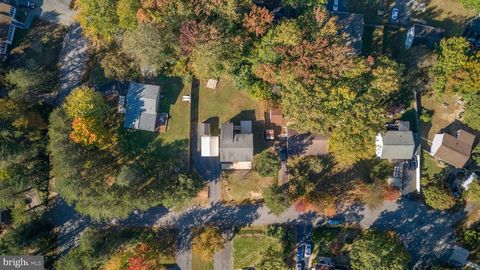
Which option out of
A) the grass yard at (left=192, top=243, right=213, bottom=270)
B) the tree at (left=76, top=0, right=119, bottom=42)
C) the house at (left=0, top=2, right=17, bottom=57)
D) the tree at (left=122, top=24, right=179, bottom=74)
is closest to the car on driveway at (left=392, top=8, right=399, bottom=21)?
the tree at (left=122, top=24, right=179, bottom=74)

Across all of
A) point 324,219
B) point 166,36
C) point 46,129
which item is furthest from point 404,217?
point 46,129

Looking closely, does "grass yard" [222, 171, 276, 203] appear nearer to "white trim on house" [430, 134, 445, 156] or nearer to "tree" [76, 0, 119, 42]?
"white trim on house" [430, 134, 445, 156]

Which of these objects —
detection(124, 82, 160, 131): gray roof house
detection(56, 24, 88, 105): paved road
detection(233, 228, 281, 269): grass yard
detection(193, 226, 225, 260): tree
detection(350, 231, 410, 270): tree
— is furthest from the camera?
detection(56, 24, 88, 105): paved road

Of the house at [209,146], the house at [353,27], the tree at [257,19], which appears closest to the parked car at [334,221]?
the house at [209,146]

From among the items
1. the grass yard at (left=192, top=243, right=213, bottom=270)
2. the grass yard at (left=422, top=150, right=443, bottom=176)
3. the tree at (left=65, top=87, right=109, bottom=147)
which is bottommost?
the grass yard at (left=192, top=243, right=213, bottom=270)

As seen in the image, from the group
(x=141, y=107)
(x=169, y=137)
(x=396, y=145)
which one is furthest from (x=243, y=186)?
(x=396, y=145)

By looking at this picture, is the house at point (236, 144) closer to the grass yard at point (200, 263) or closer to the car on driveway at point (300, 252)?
the grass yard at point (200, 263)
